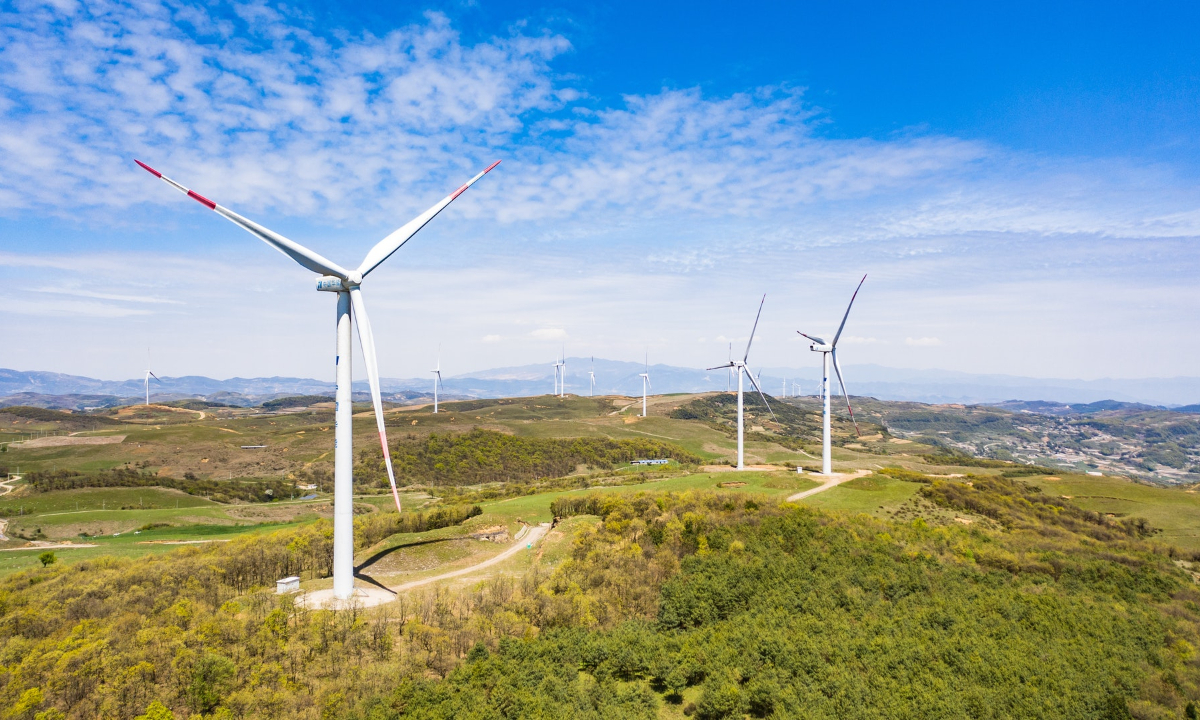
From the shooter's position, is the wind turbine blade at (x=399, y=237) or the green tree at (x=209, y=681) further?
the wind turbine blade at (x=399, y=237)

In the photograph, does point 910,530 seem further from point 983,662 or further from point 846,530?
point 983,662

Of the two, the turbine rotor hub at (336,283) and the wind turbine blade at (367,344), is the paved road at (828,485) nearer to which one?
the wind turbine blade at (367,344)

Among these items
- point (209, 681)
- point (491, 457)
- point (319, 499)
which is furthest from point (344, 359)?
point (491, 457)

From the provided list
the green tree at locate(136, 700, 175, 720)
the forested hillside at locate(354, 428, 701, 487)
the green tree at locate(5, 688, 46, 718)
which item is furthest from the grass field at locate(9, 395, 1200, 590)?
the green tree at locate(5, 688, 46, 718)

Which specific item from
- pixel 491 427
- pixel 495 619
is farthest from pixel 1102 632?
pixel 491 427

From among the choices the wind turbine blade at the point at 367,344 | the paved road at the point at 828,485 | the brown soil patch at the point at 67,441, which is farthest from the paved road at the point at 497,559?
the brown soil patch at the point at 67,441

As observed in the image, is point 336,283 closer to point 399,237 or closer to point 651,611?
point 399,237

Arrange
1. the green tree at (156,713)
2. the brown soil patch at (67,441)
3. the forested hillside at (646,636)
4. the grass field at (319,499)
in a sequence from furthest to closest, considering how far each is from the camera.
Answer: the brown soil patch at (67,441)
the grass field at (319,499)
the forested hillside at (646,636)
the green tree at (156,713)
